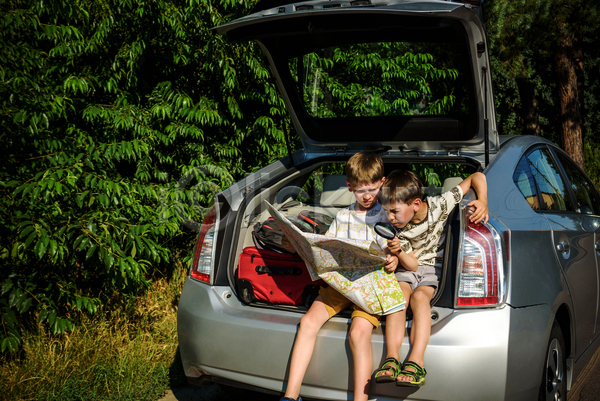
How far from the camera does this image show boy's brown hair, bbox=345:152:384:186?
277 cm

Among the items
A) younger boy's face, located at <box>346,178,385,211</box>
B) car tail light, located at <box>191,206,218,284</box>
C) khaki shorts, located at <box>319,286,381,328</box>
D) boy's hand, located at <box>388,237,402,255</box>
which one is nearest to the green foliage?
car tail light, located at <box>191,206,218,284</box>

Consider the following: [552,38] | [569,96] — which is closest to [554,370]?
[552,38]

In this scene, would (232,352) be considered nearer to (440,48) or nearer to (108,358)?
(108,358)

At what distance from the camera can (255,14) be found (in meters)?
2.97

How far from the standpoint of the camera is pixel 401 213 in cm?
263

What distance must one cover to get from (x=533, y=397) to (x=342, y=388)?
84 cm

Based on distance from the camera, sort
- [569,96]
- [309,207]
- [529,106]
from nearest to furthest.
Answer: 1. [309,207]
2. [569,96]
3. [529,106]

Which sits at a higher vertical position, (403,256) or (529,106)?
(403,256)

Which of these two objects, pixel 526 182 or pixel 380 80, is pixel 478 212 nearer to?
pixel 526 182

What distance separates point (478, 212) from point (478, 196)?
0.51 feet

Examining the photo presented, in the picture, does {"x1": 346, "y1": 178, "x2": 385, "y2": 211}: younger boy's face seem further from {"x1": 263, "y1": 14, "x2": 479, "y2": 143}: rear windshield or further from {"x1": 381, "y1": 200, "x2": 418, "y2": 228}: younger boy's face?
{"x1": 263, "y1": 14, "x2": 479, "y2": 143}: rear windshield

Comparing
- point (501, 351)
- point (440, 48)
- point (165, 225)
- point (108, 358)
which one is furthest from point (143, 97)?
point (501, 351)

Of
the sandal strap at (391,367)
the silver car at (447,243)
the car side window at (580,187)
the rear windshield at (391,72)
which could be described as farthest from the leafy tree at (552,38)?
the sandal strap at (391,367)

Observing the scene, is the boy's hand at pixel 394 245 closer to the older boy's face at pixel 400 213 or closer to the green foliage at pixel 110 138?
the older boy's face at pixel 400 213
